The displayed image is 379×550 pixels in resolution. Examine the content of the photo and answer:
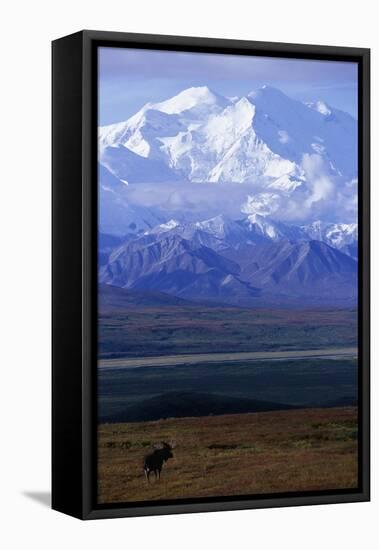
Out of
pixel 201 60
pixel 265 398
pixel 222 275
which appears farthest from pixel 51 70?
pixel 265 398

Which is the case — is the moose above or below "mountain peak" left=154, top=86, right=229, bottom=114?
below

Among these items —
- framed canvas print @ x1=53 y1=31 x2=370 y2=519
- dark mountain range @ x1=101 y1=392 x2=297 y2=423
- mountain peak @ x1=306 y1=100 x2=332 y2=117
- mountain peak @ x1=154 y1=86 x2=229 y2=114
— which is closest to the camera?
framed canvas print @ x1=53 y1=31 x2=370 y2=519

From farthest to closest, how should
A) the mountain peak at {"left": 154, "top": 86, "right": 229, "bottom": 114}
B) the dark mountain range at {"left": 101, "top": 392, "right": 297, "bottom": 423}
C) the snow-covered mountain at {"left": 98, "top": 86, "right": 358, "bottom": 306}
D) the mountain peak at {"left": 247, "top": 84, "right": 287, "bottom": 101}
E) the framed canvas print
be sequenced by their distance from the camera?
the mountain peak at {"left": 247, "top": 84, "right": 287, "bottom": 101} → the mountain peak at {"left": 154, "top": 86, "right": 229, "bottom": 114} → the snow-covered mountain at {"left": 98, "top": 86, "right": 358, "bottom": 306} → the dark mountain range at {"left": 101, "top": 392, "right": 297, "bottom": 423} → the framed canvas print

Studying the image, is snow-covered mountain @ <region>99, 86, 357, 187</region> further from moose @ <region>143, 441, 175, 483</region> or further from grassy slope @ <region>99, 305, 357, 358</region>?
moose @ <region>143, 441, 175, 483</region>

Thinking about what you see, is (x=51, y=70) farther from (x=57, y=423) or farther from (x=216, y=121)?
(x=57, y=423)

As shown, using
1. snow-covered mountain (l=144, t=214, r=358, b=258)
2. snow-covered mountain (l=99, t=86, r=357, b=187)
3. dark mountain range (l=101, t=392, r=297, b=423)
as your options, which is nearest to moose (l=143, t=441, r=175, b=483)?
dark mountain range (l=101, t=392, r=297, b=423)

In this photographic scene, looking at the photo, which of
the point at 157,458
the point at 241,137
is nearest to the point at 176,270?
the point at 241,137

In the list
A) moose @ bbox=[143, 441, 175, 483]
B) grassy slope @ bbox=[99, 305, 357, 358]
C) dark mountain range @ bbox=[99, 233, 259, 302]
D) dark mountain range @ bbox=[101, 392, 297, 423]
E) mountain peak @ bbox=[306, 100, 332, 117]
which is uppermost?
mountain peak @ bbox=[306, 100, 332, 117]
